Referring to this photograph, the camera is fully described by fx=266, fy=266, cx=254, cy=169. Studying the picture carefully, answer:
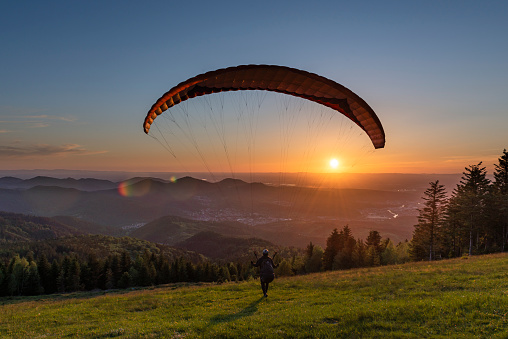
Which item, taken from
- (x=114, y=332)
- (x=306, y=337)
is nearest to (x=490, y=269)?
(x=306, y=337)

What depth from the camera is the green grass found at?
23.8 feet

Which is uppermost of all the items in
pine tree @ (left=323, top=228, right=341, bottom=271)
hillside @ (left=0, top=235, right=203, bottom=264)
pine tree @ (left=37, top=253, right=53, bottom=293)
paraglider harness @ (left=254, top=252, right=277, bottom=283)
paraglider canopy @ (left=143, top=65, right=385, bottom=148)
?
paraglider canopy @ (left=143, top=65, right=385, bottom=148)

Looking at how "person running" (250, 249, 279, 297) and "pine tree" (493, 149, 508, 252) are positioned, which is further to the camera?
"pine tree" (493, 149, 508, 252)

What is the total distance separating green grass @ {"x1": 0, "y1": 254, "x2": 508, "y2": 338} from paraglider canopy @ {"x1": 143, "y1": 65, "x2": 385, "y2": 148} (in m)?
8.30

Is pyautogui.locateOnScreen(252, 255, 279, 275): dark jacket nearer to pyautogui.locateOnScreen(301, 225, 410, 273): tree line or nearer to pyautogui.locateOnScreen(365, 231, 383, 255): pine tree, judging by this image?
pyautogui.locateOnScreen(301, 225, 410, 273): tree line

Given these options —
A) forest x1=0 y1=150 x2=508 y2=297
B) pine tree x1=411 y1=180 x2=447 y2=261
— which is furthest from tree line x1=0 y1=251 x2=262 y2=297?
pine tree x1=411 y1=180 x2=447 y2=261

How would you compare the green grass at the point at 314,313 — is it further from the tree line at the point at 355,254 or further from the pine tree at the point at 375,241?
the pine tree at the point at 375,241

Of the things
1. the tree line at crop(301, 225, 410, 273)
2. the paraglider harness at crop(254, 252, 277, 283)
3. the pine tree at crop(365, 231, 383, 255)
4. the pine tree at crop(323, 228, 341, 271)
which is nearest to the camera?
the paraglider harness at crop(254, 252, 277, 283)

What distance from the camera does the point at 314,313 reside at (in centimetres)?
902

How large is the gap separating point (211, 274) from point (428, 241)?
49601 mm

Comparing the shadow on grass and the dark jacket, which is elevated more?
the dark jacket

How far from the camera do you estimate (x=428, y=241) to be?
4275 cm

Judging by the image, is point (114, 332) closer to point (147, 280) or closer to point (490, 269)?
point (490, 269)

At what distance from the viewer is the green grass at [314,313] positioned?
23.8 feet
